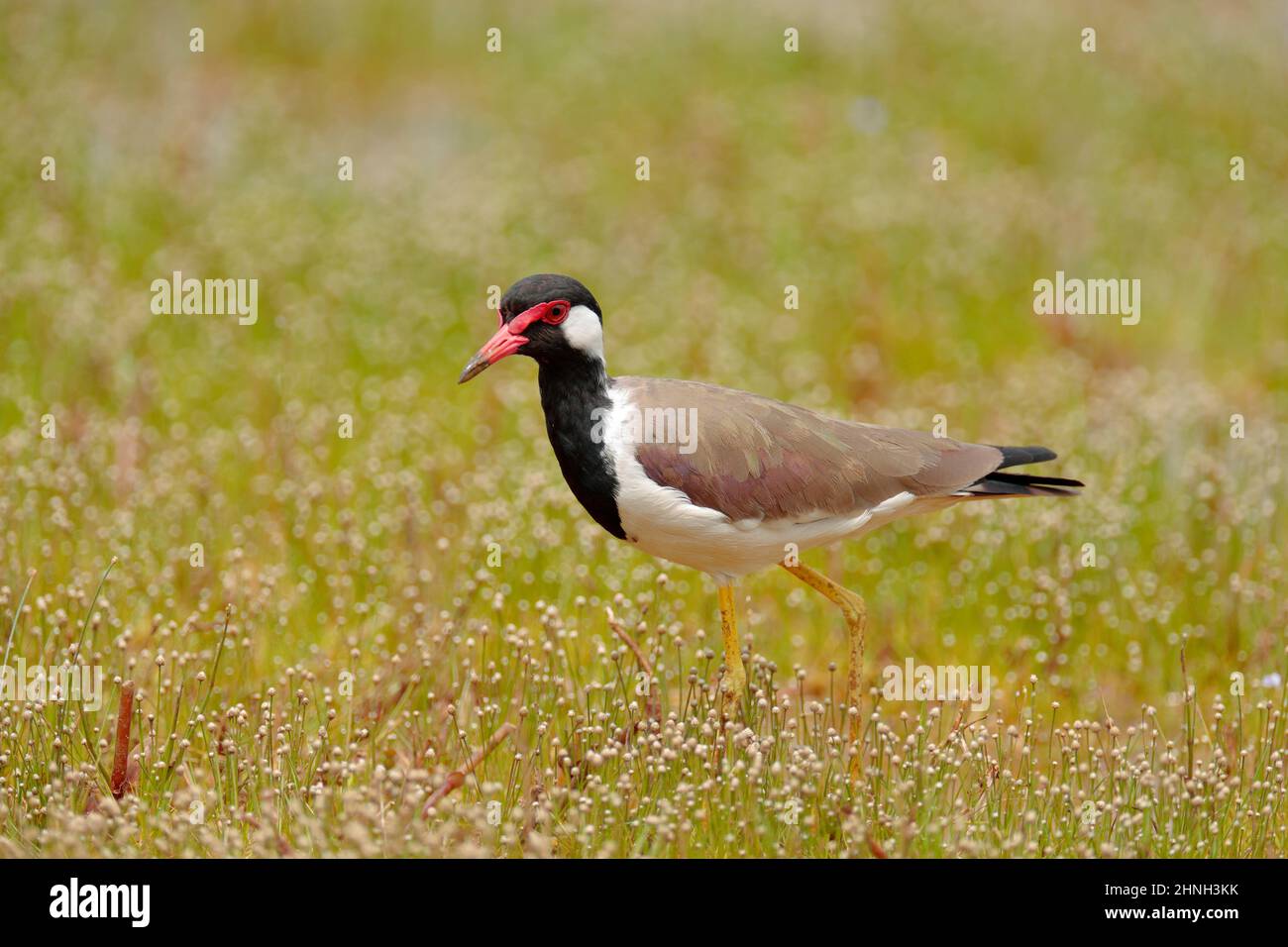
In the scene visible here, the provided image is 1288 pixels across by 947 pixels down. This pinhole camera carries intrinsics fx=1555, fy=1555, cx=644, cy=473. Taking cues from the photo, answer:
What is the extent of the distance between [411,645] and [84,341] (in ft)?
15.2

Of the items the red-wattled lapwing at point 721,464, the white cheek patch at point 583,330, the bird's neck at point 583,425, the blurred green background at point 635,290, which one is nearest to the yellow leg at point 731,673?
the red-wattled lapwing at point 721,464

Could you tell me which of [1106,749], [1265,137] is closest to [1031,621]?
[1106,749]

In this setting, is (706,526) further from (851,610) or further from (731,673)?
(851,610)

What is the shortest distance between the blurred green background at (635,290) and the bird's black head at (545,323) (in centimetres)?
187

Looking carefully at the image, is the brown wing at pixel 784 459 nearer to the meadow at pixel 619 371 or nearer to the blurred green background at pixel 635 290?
the meadow at pixel 619 371

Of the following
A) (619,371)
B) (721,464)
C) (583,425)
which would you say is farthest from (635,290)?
(583,425)

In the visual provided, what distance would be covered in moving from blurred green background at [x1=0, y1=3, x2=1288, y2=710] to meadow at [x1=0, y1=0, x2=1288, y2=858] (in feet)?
0.14

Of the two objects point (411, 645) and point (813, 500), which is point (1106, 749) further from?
point (411, 645)

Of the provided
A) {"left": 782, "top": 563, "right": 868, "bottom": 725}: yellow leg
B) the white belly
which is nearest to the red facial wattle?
the white belly

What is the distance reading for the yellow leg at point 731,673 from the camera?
6664 millimetres

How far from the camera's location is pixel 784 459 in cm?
681

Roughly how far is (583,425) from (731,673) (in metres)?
1.25

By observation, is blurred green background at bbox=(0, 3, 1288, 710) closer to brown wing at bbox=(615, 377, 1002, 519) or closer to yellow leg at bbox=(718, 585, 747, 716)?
yellow leg at bbox=(718, 585, 747, 716)

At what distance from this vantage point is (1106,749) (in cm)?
691
